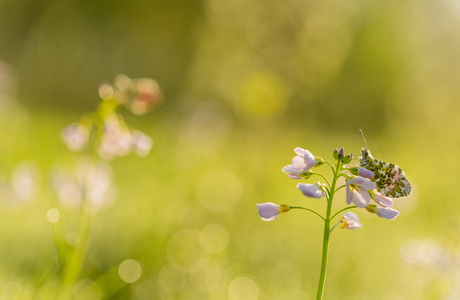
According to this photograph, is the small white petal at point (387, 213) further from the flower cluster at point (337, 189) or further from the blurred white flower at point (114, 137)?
the blurred white flower at point (114, 137)

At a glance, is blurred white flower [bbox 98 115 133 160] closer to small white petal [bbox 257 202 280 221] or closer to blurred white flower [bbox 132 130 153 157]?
blurred white flower [bbox 132 130 153 157]

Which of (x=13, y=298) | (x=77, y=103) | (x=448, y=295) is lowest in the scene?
(x=13, y=298)

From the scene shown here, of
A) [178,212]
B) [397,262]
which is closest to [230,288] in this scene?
[178,212]

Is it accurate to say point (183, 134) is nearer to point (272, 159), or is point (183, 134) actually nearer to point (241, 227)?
point (272, 159)

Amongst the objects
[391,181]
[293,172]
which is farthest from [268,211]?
[391,181]

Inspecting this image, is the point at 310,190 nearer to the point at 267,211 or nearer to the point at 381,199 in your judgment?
the point at 267,211
